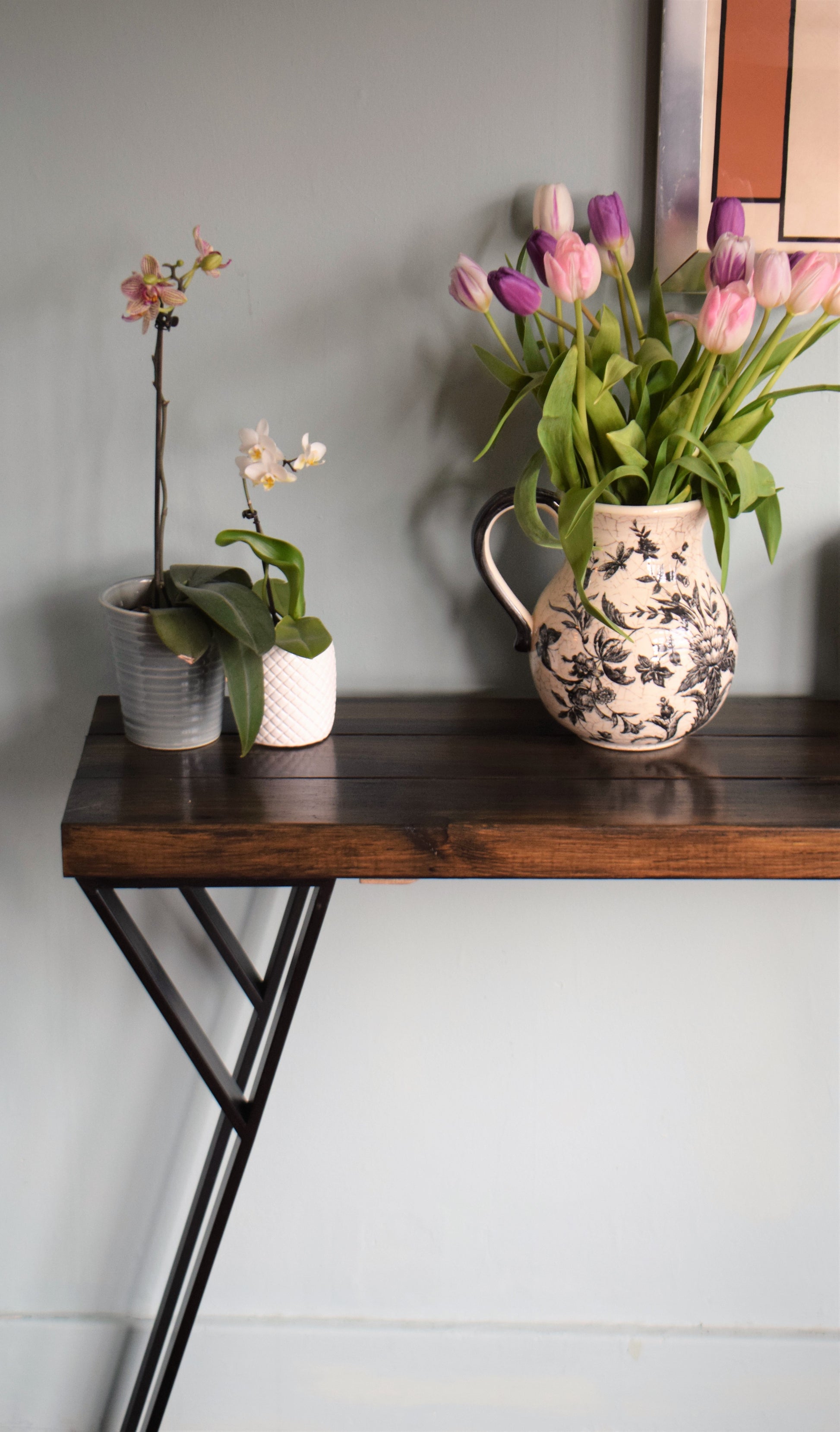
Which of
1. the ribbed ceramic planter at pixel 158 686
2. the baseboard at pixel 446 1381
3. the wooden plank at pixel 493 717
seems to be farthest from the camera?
the baseboard at pixel 446 1381

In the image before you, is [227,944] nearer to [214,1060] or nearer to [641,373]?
[214,1060]

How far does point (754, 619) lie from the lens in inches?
43.0

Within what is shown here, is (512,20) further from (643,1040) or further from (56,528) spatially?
(643,1040)

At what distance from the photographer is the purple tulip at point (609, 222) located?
87 centimetres

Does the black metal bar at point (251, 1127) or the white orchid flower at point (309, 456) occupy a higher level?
the white orchid flower at point (309, 456)

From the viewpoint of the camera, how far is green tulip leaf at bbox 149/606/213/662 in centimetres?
85

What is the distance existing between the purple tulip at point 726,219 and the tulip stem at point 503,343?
0.18 meters

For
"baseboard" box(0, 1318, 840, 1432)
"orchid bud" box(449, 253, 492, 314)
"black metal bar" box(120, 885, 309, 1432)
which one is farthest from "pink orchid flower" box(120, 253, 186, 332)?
"baseboard" box(0, 1318, 840, 1432)

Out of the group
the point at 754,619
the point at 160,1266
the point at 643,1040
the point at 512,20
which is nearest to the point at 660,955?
the point at 643,1040

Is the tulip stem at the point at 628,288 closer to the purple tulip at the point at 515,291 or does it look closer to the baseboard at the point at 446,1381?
the purple tulip at the point at 515,291

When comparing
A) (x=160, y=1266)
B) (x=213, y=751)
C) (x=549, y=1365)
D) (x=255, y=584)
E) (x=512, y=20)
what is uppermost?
(x=512, y=20)

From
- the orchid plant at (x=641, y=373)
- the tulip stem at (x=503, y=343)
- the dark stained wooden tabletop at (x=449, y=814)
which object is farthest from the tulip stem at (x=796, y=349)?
the dark stained wooden tabletop at (x=449, y=814)

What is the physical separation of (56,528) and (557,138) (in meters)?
0.61

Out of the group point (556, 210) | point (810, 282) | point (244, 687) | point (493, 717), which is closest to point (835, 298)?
point (810, 282)
